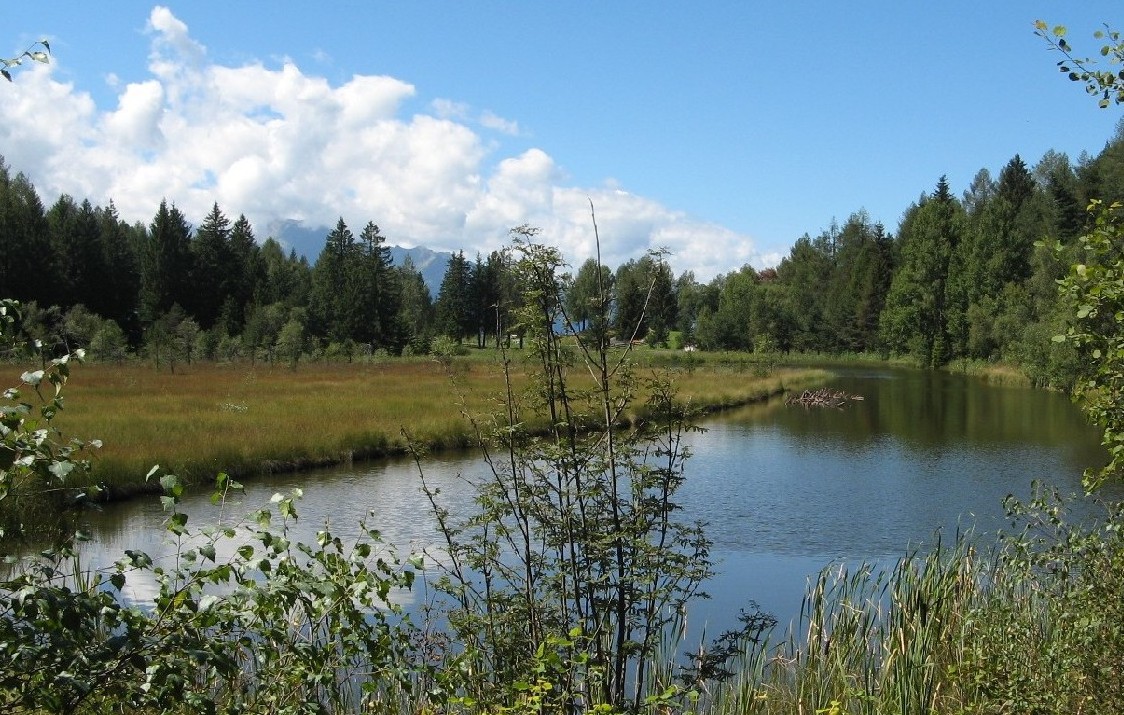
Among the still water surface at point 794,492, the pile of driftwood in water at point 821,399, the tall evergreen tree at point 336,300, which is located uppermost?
the tall evergreen tree at point 336,300

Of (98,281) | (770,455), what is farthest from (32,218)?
(770,455)

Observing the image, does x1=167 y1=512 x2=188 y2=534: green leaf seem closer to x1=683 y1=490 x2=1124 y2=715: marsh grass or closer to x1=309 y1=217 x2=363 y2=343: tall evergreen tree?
x1=683 y1=490 x2=1124 y2=715: marsh grass

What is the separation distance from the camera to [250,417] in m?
23.6

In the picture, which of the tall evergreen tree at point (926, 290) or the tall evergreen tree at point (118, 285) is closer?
the tall evergreen tree at point (118, 285)

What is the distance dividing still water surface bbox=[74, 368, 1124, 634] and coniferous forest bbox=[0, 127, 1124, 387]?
14.2 metres

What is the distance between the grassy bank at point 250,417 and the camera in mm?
18266

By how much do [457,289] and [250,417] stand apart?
63.5 meters

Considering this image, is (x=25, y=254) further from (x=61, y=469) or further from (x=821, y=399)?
(x=61, y=469)

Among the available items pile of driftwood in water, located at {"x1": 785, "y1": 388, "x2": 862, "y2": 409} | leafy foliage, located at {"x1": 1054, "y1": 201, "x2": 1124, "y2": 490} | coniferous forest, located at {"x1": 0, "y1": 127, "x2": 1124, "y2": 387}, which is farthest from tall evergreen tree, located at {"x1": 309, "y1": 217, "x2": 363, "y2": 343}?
leafy foliage, located at {"x1": 1054, "y1": 201, "x2": 1124, "y2": 490}

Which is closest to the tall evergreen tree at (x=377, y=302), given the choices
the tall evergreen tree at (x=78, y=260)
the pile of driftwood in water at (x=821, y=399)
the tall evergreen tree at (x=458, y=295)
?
the tall evergreen tree at (x=458, y=295)

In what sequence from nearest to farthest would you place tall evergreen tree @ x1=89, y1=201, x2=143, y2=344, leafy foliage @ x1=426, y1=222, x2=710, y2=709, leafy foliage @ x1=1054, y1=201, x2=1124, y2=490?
leafy foliage @ x1=1054, y1=201, x2=1124, y2=490 → leafy foliage @ x1=426, y1=222, x2=710, y2=709 → tall evergreen tree @ x1=89, y1=201, x2=143, y2=344

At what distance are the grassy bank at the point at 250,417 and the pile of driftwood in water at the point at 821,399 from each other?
4.58 m

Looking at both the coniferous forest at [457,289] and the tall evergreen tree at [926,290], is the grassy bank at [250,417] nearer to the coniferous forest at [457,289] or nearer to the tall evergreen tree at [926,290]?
the coniferous forest at [457,289]

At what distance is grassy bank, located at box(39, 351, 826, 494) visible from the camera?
1827 centimetres
